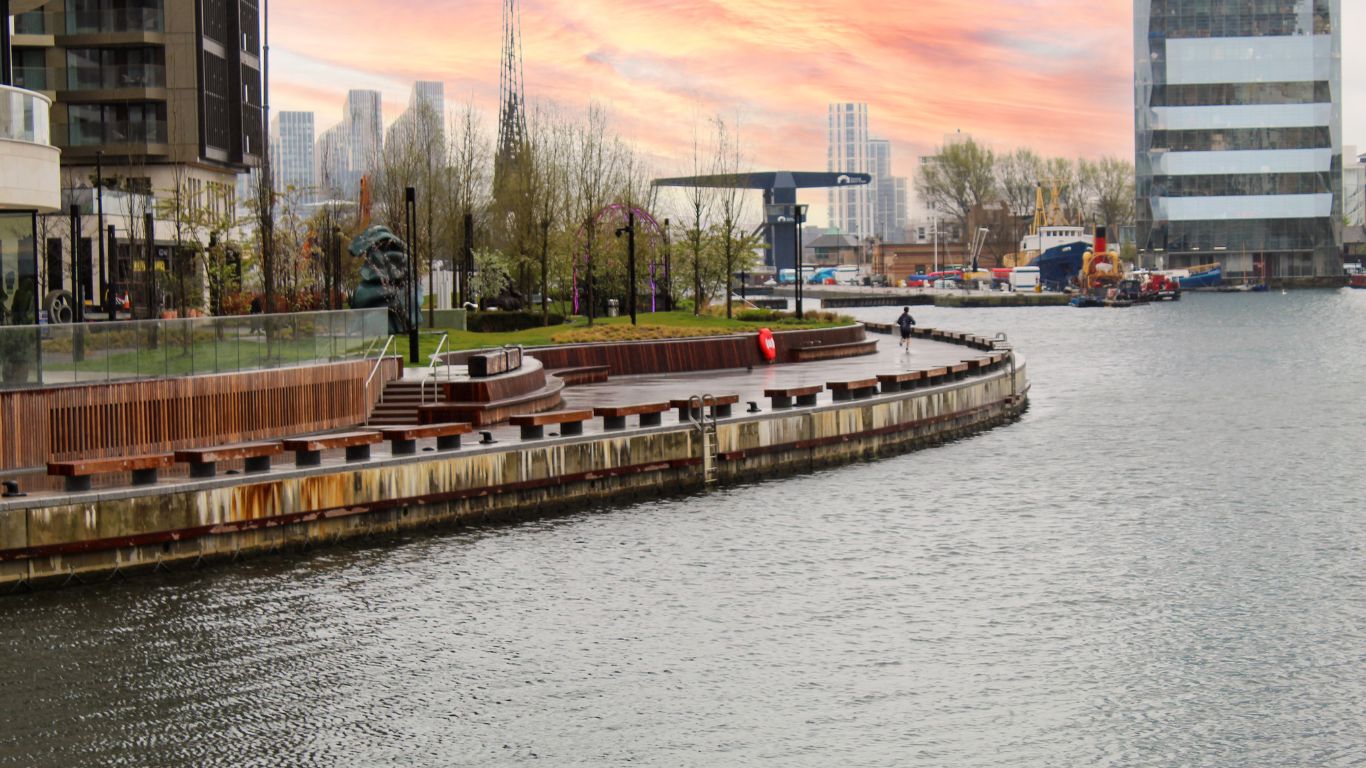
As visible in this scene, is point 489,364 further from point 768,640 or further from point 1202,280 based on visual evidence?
point 1202,280

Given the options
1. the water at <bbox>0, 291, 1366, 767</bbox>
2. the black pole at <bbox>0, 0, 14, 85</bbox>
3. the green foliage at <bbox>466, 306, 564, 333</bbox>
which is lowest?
the water at <bbox>0, 291, 1366, 767</bbox>

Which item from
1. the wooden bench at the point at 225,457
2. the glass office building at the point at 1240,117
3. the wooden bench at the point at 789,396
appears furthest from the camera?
the glass office building at the point at 1240,117

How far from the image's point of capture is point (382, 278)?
175 feet

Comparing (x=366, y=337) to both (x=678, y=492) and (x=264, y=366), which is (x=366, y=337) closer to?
(x=264, y=366)

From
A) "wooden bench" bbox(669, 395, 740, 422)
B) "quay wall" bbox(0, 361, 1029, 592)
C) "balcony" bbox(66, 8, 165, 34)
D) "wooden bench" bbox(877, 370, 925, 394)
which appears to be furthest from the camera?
"balcony" bbox(66, 8, 165, 34)

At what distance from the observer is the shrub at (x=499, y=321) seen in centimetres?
6328

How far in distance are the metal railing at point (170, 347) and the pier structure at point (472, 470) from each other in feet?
6.78

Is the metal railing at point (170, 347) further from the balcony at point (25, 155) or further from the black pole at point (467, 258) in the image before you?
the black pole at point (467, 258)

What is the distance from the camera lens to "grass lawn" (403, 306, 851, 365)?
5519 centimetres

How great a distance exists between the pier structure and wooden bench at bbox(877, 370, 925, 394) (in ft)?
0.15

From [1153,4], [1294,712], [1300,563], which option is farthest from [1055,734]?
[1153,4]

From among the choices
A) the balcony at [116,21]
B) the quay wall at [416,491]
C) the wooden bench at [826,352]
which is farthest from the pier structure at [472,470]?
the balcony at [116,21]

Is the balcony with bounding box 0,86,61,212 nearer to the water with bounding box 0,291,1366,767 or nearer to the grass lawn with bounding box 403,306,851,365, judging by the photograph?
the grass lawn with bounding box 403,306,851,365

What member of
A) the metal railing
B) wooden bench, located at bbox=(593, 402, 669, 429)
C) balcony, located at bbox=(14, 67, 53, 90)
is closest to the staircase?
the metal railing
